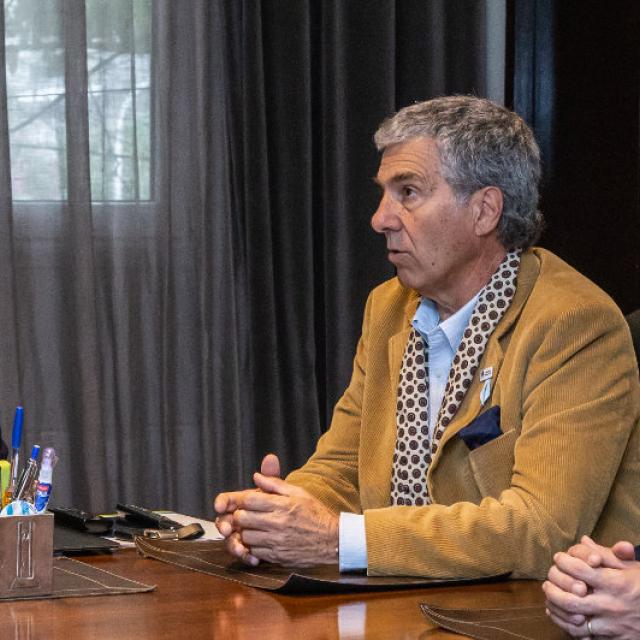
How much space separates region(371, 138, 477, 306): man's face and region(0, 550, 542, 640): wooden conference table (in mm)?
671

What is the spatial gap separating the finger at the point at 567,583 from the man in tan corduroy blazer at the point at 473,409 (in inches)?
10.9

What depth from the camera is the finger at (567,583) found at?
4.24 feet

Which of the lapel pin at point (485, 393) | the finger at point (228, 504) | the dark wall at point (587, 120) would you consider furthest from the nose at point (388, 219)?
the dark wall at point (587, 120)

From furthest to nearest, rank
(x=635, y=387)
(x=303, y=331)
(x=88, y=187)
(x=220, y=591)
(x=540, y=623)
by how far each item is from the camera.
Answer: (x=303, y=331) → (x=88, y=187) → (x=635, y=387) → (x=220, y=591) → (x=540, y=623)

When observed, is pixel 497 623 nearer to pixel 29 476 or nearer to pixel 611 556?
pixel 611 556

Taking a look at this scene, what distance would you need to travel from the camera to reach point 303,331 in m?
3.64

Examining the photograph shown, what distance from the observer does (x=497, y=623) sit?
4.26 ft

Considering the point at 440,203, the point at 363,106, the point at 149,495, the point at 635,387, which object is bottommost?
the point at 149,495

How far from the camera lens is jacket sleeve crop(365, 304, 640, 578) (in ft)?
5.29

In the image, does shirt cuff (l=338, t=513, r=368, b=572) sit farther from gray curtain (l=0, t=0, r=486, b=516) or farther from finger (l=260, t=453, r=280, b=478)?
gray curtain (l=0, t=0, r=486, b=516)

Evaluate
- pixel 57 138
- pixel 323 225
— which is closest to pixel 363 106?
pixel 323 225

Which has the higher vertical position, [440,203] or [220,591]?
[440,203]

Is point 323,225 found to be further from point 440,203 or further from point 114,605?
point 114,605

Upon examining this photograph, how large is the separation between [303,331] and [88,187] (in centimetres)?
75
